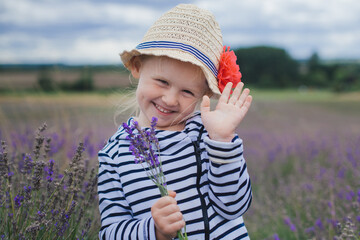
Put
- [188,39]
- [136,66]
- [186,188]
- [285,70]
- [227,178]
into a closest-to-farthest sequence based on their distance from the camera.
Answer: [227,178] → [186,188] → [188,39] → [136,66] → [285,70]

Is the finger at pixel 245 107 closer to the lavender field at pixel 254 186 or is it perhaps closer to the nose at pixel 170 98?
the nose at pixel 170 98

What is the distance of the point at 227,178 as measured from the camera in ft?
4.53

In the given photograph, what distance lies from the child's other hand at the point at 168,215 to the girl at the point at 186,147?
4.4 inches

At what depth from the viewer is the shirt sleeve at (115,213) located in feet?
4.31

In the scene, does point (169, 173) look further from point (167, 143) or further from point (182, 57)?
point (182, 57)

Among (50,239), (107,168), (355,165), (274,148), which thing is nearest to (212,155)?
(107,168)

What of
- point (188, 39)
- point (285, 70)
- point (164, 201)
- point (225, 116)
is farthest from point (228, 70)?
point (285, 70)

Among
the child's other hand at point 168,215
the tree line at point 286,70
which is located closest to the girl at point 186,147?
the child's other hand at point 168,215

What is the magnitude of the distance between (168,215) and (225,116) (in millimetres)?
453

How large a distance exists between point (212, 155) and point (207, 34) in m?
0.63

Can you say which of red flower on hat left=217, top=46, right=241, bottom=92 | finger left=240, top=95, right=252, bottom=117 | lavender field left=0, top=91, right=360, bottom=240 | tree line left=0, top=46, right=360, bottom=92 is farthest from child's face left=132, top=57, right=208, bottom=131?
tree line left=0, top=46, right=360, bottom=92

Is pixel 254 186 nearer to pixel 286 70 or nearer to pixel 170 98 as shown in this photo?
pixel 170 98

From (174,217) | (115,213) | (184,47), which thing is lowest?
(174,217)

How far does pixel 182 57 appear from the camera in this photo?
145cm
